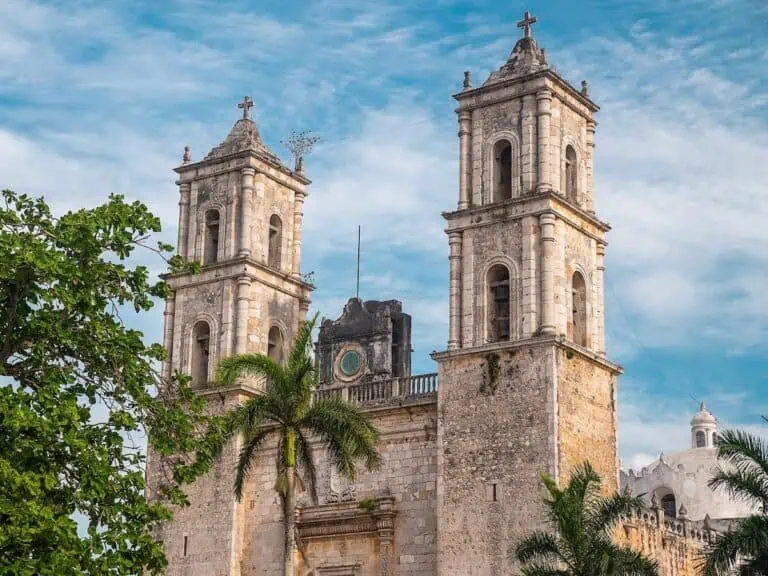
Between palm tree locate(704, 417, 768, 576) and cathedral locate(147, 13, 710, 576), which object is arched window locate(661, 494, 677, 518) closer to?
cathedral locate(147, 13, 710, 576)

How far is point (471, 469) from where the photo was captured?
3186 centimetres

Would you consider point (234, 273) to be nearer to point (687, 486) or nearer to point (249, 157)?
point (249, 157)

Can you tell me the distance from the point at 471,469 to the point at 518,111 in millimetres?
8348

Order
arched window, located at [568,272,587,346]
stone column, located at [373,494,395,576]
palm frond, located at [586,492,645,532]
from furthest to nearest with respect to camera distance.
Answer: arched window, located at [568,272,587,346] → stone column, located at [373,494,395,576] → palm frond, located at [586,492,645,532]

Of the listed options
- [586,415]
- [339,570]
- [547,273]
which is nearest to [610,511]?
[586,415]

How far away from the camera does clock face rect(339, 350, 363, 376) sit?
38.9 meters

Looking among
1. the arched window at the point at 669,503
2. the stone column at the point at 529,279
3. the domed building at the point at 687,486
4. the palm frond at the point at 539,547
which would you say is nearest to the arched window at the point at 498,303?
A: the stone column at the point at 529,279

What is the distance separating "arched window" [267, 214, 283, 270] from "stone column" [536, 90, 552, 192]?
8780 millimetres

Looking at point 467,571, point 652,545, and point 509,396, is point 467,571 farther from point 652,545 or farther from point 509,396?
point 652,545

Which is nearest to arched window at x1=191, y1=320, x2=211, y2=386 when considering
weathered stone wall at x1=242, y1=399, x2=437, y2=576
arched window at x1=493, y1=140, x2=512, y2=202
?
weathered stone wall at x1=242, y1=399, x2=437, y2=576

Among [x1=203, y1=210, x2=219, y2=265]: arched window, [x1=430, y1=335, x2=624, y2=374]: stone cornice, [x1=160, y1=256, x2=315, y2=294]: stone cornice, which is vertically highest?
[x1=203, y1=210, x2=219, y2=265]: arched window

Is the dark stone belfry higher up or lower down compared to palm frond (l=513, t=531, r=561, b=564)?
higher up

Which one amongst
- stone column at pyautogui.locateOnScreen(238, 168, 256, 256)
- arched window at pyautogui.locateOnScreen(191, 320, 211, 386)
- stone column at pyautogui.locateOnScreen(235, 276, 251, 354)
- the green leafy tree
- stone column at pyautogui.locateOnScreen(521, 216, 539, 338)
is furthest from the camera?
arched window at pyautogui.locateOnScreen(191, 320, 211, 386)

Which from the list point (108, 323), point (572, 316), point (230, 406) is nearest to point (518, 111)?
point (572, 316)
